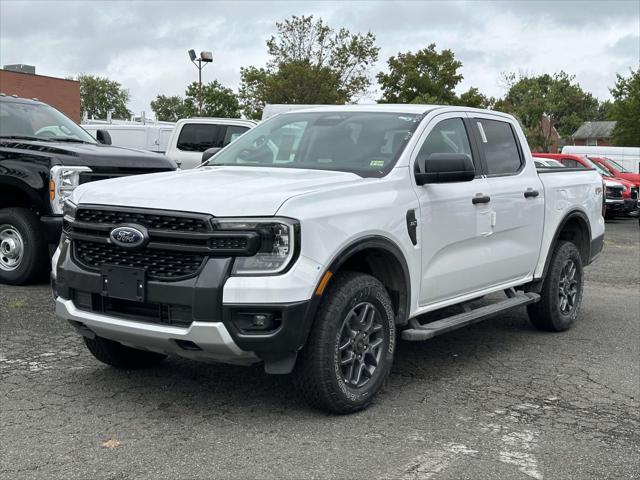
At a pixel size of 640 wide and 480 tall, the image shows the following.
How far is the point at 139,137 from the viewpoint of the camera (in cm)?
2023

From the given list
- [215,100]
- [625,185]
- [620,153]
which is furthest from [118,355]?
[215,100]

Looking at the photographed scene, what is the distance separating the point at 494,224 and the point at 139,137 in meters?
15.6

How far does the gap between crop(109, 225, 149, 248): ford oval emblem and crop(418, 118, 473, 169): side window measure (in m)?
1.98

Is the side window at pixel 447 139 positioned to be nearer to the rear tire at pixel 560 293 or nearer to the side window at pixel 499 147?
the side window at pixel 499 147

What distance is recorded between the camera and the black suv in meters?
7.94

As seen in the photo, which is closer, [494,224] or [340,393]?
[340,393]

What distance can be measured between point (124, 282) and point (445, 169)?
2.09 metres

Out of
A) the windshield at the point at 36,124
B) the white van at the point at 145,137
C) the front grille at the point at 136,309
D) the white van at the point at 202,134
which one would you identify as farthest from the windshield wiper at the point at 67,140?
the white van at the point at 145,137

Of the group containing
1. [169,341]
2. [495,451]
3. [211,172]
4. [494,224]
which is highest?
[211,172]

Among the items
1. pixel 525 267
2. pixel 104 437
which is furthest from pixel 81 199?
pixel 525 267

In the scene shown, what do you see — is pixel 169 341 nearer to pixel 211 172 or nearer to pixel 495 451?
pixel 211 172

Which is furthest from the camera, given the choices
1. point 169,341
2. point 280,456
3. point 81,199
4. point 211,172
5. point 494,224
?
point 494,224

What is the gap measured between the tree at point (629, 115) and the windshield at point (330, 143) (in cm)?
4216

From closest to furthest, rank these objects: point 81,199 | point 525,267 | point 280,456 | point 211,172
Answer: point 280,456, point 81,199, point 211,172, point 525,267
